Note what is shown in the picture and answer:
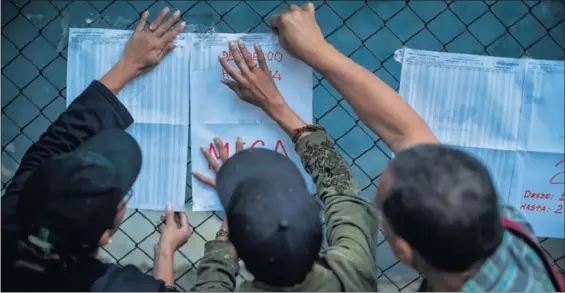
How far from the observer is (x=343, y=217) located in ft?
4.43

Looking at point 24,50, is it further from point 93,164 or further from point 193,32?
point 93,164

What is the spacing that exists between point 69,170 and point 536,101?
4.02 ft

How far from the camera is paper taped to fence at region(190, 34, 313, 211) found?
166 centimetres

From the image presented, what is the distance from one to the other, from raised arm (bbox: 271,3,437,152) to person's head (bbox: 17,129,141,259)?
57cm

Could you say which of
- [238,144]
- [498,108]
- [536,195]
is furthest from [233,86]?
[536,195]

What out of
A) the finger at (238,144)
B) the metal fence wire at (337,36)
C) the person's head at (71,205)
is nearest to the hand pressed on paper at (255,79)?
the finger at (238,144)

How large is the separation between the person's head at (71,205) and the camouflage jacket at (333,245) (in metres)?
0.24

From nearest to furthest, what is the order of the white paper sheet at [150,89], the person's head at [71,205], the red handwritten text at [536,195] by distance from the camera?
the person's head at [71,205]
the white paper sheet at [150,89]
the red handwritten text at [536,195]

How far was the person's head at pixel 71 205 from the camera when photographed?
45.3 inches

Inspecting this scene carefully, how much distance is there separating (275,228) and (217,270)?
0.87ft

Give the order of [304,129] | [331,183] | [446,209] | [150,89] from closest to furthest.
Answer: [446,209]
[331,183]
[304,129]
[150,89]

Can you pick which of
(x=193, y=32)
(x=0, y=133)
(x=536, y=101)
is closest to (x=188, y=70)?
(x=193, y=32)

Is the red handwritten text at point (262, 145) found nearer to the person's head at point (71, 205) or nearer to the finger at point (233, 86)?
the finger at point (233, 86)

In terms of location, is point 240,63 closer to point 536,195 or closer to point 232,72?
point 232,72
